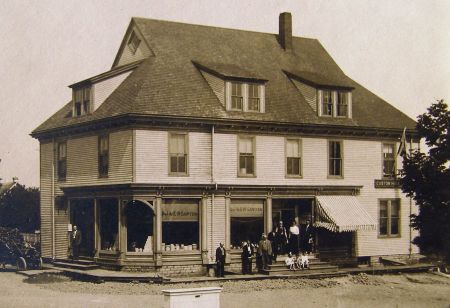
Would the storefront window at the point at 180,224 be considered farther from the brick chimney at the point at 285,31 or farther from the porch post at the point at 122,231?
the brick chimney at the point at 285,31

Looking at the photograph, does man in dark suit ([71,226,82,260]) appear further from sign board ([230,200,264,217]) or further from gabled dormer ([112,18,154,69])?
gabled dormer ([112,18,154,69])

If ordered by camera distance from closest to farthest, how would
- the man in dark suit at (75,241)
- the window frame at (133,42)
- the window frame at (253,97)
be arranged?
the window frame at (253,97)
the man in dark suit at (75,241)
the window frame at (133,42)

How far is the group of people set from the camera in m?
32.7

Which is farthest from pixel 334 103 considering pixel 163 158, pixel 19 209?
pixel 19 209

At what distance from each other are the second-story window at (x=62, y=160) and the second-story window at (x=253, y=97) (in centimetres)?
Answer: 1044

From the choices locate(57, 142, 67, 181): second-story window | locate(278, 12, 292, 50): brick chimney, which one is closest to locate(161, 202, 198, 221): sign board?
locate(57, 142, 67, 181): second-story window

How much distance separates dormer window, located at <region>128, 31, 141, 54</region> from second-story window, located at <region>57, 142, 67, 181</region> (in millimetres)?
6441

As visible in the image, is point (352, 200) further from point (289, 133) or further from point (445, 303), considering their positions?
point (445, 303)

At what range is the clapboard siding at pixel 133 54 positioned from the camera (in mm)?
36938

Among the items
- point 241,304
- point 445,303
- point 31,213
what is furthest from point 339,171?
point 31,213

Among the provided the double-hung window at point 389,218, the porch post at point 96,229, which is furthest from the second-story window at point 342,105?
the porch post at point 96,229

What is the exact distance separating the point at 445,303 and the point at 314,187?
11.0 meters

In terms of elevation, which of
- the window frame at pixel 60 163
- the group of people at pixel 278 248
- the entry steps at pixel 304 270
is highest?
the window frame at pixel 60 163

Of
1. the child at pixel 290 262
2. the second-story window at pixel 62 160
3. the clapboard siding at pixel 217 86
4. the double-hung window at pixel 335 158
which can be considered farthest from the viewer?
the second-story window at pixel 62 160
